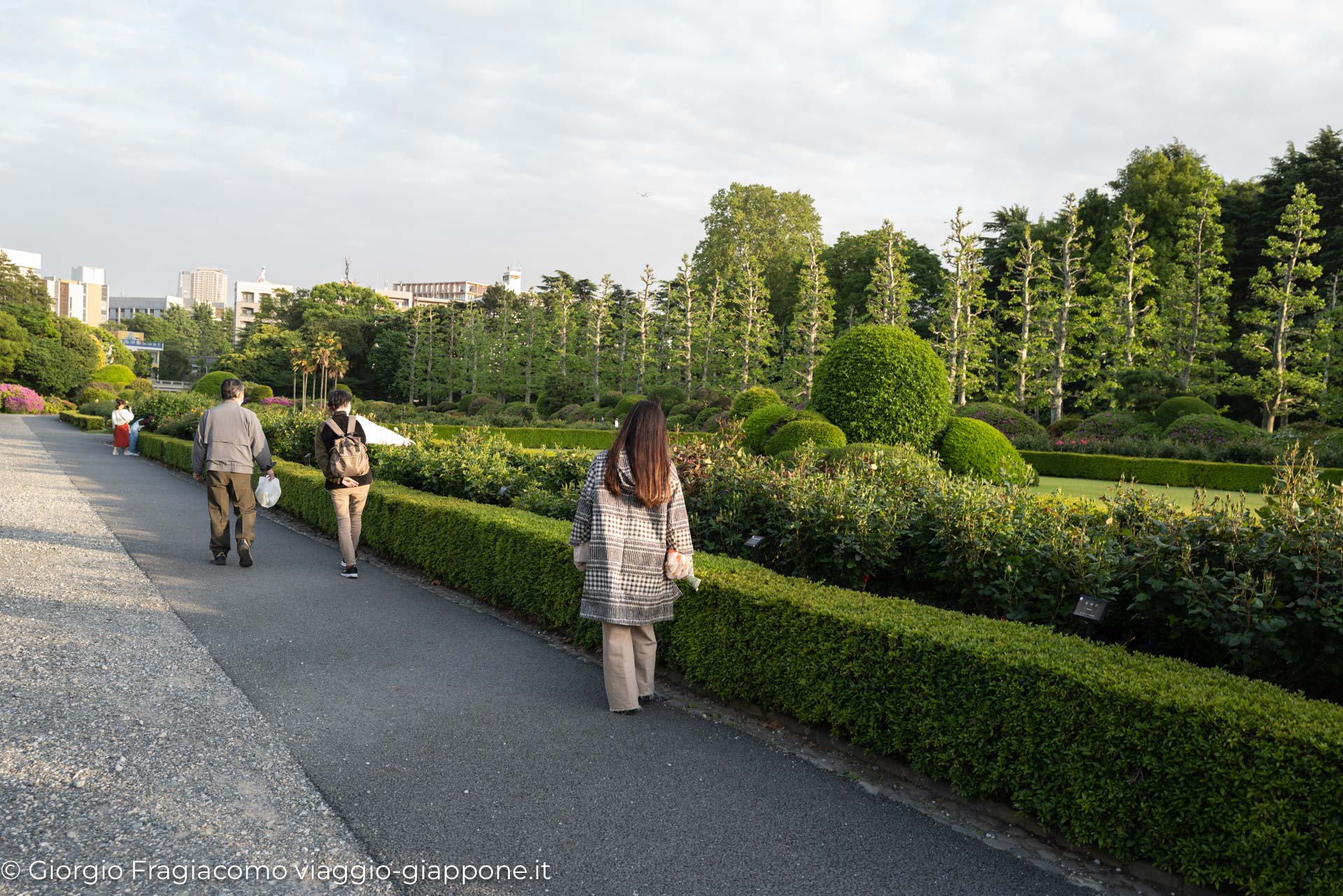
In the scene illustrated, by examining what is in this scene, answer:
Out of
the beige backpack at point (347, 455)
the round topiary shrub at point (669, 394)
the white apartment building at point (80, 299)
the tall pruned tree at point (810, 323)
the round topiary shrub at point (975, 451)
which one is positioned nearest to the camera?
the beige backpack at point (347, 455)

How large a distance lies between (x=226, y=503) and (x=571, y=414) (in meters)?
28.2

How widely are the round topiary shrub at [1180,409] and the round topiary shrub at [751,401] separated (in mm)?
10739

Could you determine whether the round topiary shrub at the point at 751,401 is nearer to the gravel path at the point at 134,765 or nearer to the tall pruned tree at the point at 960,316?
the tall pruned tree at the point at 960,316

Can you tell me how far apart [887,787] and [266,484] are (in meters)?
6.26

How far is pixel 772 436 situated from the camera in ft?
43.5

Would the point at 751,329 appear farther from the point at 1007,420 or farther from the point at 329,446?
the point at 329,446

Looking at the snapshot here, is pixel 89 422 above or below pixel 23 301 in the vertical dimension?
below

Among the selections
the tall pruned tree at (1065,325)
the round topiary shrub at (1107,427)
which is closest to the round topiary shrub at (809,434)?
the round topiary shrub at (1107,427)

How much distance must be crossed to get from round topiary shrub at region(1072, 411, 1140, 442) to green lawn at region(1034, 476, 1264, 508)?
432 centimetres

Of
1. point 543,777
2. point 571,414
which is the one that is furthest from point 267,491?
point 571,414

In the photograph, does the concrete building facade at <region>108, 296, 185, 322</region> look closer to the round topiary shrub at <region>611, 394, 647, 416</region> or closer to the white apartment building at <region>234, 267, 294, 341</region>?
the white apartment building at <region>234, 267, 294, 341</region>

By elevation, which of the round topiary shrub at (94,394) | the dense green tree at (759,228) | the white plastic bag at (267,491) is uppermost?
the dense green tree at (759,228)

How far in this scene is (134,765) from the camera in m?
3.49

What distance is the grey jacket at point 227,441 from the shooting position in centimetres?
757
